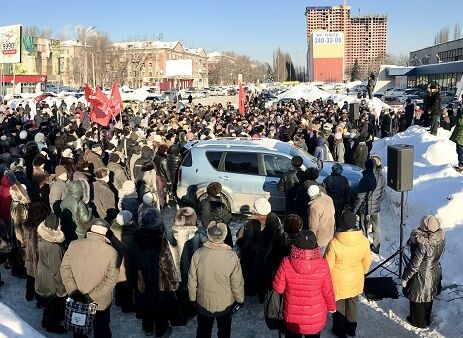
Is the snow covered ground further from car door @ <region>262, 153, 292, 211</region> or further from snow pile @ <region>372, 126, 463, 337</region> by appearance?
car door @ <region>262, 153, 292, 211</region>

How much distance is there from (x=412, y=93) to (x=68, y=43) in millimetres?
86379

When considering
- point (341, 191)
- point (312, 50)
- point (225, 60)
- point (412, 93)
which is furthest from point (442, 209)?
point (225, 60)

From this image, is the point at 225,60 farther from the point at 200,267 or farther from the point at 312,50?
the point at 200,267

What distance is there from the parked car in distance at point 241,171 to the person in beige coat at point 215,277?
4.81 meters

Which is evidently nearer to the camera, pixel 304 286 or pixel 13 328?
pixel 13 328

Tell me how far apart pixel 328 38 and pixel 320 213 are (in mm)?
131910

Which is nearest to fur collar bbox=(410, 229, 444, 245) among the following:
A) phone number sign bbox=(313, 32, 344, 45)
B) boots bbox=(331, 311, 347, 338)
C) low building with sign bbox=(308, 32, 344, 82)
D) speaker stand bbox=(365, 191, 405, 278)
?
boots bbox=(331, 311, 347, 338)

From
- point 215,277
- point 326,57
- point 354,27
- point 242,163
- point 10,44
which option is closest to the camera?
point 215,277

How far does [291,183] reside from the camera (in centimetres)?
902

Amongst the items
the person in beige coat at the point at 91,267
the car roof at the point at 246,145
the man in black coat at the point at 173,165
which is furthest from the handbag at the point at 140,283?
the man in black coat at the point at 173,165

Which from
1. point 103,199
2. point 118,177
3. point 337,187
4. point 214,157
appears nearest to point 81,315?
point 103,199

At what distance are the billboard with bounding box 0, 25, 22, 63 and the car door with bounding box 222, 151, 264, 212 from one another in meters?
39.3

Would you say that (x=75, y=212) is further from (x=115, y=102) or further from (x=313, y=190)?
(x=115, y=102)

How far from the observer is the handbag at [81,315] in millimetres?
5379
